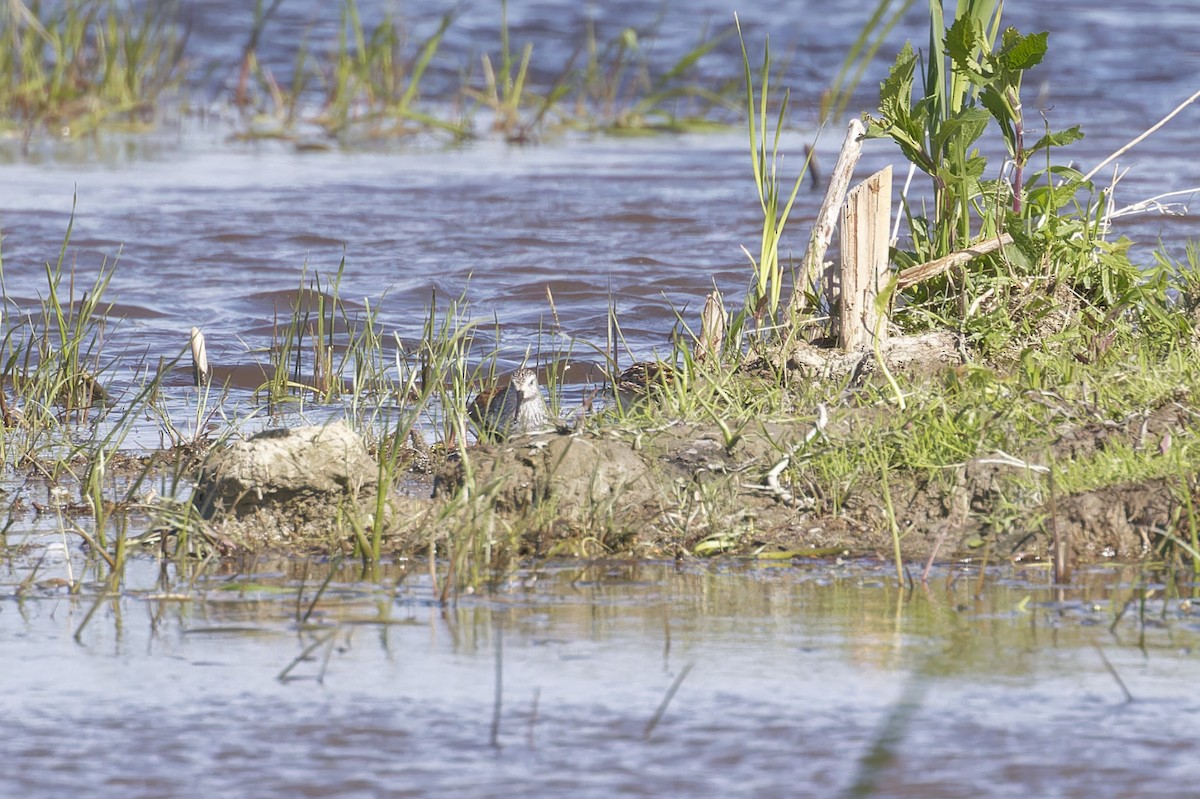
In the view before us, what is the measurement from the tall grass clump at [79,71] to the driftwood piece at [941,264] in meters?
8.77

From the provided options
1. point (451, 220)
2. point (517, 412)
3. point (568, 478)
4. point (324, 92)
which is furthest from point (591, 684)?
point (324, 92)

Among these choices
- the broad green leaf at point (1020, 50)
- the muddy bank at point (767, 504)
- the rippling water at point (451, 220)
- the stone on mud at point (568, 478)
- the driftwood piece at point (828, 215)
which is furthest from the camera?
the rippling water at point (451, 220)

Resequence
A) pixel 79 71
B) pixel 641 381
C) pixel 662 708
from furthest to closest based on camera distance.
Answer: pixel 79 71 < pixel 641 381 < pixel 662 708

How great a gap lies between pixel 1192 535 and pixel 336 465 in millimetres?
1951

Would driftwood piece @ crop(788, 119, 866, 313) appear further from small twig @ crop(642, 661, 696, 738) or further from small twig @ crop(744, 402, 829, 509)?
small twig @ crop(642, 661, 696, 738)

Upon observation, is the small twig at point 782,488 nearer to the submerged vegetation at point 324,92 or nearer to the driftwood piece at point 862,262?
the driftwood piece at point 862,262

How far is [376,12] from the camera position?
1902 cm

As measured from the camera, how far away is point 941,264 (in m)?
4.92

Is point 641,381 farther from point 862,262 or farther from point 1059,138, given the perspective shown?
point 1059,138

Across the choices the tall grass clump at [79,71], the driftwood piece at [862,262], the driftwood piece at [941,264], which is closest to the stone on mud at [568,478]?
the driftwood piece at [862,262]

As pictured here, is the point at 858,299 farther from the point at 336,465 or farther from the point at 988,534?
the point at 336,465

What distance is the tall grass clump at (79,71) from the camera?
499 inches

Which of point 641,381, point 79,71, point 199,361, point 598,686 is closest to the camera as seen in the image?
point 598,686

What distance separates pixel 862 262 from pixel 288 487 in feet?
5.72
